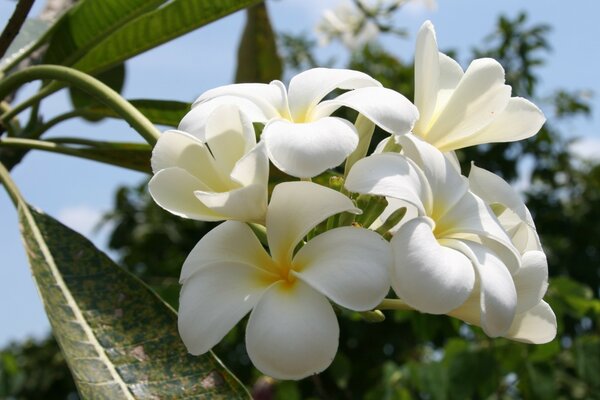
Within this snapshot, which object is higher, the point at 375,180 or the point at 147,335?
the point at 375,180

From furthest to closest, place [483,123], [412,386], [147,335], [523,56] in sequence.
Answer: [523,56] < [412,386] < [147,335] < [483,123]

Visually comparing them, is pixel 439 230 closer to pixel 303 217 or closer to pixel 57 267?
pixel 303 217

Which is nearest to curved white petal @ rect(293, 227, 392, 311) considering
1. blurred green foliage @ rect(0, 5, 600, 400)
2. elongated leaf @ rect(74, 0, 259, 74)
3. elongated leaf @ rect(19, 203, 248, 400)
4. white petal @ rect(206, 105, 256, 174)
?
white petal @ rect(206, 105, 256, 174)

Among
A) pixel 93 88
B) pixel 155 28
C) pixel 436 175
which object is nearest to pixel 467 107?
pixel 436 175

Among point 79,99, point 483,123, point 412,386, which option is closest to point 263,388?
point 412,386

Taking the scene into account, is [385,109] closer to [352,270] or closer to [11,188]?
[352,270]

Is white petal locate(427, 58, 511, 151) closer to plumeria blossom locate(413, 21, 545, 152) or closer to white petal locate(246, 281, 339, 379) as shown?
plumeria blossom locate(413, 21, 545, 152)

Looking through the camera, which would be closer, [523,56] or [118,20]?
[118,20]
